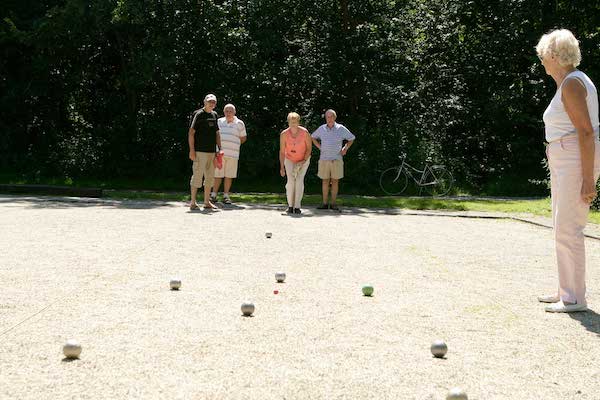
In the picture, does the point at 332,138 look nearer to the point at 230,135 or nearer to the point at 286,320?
the point at 230,135

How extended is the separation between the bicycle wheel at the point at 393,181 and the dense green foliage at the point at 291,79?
12.3 inches

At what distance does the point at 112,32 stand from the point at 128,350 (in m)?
20.2

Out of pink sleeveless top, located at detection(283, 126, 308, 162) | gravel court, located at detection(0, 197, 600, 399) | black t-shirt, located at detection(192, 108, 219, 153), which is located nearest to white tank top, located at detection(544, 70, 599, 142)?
gravel court, located at detection(0, 197, 600, 399)

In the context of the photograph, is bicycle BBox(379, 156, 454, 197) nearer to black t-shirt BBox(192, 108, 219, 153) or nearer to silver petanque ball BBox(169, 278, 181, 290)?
black t-shirt BBox(192, 108, 219, 153)

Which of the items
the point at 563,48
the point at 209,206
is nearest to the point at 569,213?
the point at 563,48

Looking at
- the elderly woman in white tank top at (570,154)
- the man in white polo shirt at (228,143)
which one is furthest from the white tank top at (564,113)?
the man in white polo shirt at (228,143)

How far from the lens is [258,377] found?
163 inches

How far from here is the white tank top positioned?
5.90 meters

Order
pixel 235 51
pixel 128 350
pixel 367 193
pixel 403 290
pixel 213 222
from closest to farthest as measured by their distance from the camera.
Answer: pixel 128 350 < pixel 403 290 < pixel 213 222 < pixel 367 193 < pixel 235 51

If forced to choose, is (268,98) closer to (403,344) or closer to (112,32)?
(112,32)

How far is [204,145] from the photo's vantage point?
1471 centimetres

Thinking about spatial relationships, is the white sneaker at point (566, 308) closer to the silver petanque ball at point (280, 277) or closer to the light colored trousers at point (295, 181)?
the silver petanque ball at point (280, 277)

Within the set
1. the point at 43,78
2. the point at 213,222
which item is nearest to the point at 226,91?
the point at 43,78

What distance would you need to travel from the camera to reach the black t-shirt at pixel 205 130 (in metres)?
14.6
